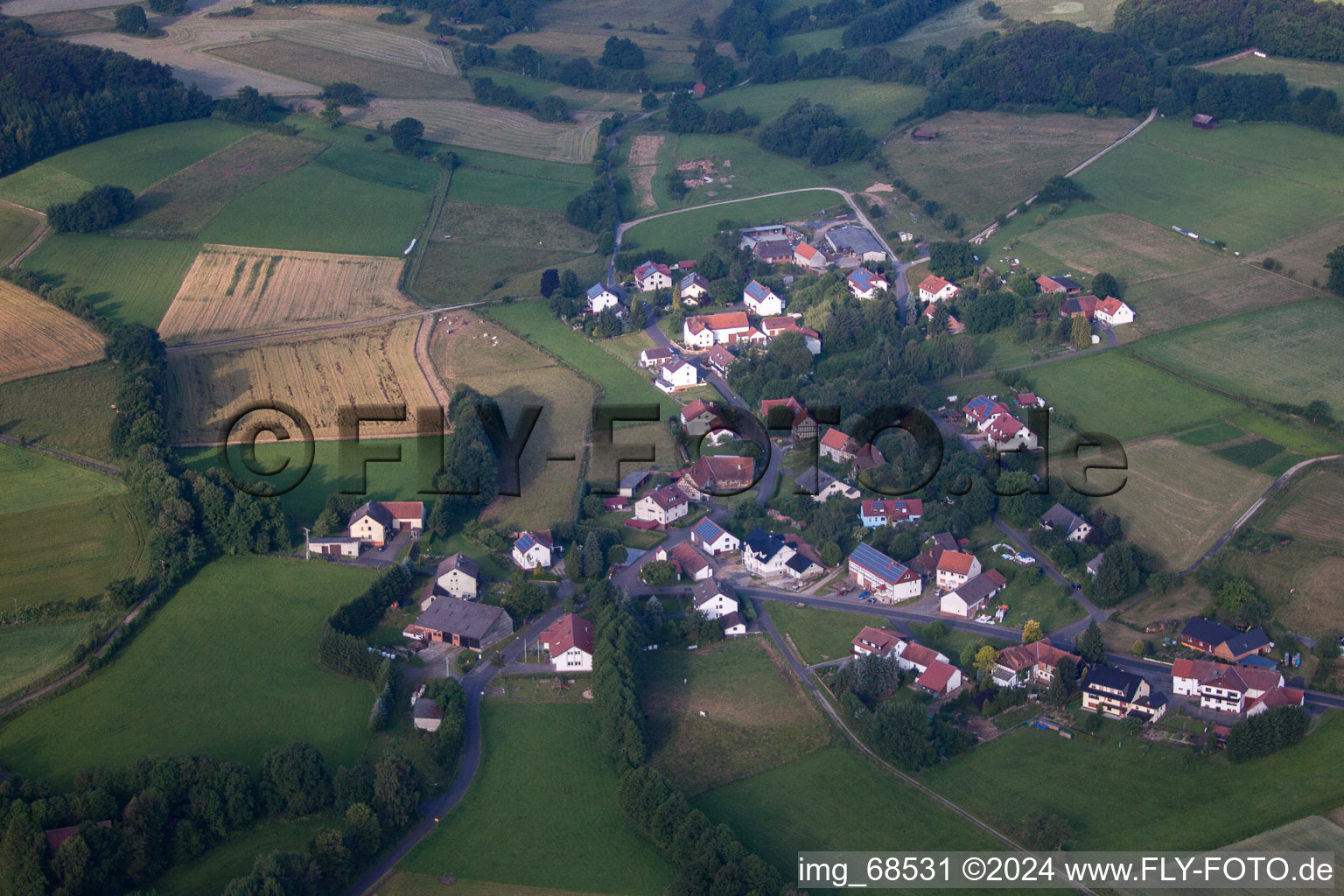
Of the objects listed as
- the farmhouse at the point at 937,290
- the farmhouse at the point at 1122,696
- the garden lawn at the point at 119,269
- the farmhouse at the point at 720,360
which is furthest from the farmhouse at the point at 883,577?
the garden lawn at the point at 119,269

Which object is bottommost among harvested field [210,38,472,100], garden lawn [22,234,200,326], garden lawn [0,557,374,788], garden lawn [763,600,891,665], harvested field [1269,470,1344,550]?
garden lawn [763,600,891,665]

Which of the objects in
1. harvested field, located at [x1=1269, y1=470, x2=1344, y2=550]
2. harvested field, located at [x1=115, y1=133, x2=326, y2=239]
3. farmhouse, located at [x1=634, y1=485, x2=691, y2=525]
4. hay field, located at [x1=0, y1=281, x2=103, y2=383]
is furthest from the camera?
harvested field, located at [x1=115, y1=133, x2=326, y2=239]

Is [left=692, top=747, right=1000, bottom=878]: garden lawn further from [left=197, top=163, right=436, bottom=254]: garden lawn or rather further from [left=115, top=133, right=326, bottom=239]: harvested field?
[left=115, top=133, right=326, bottom=239]: harvested field

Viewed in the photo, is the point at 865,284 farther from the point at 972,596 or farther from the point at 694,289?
the point at 972,596

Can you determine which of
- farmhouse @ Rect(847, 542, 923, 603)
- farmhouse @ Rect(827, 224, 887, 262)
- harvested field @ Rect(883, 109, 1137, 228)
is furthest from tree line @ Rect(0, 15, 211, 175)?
farmhouse @ Rect(847, 542, 923, 603)

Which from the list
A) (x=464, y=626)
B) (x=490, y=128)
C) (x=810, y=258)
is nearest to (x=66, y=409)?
(x=464, y=626)

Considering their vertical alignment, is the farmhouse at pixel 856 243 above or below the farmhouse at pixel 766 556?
above

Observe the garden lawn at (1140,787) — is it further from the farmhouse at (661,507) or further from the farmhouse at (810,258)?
the farmhouse at (810,258)
